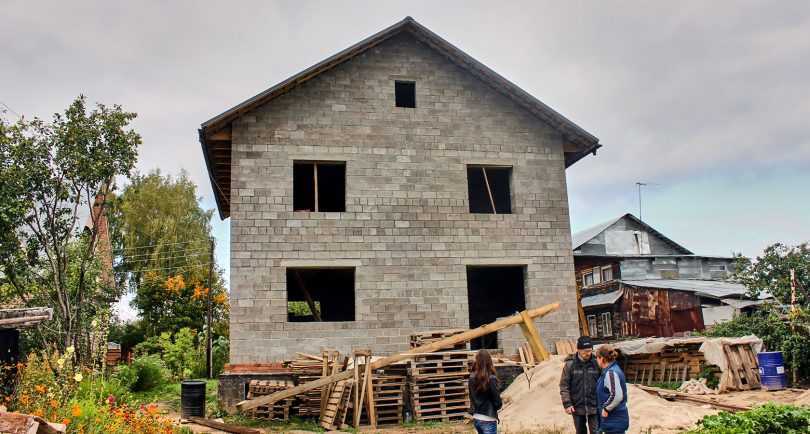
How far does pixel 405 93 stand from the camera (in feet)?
57.8

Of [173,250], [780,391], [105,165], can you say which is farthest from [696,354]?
[173,250]

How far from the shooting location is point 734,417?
9.41m

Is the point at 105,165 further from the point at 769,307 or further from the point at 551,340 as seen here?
the point at 769,307

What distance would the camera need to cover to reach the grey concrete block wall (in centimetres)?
1549

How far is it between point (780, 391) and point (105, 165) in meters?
17.0

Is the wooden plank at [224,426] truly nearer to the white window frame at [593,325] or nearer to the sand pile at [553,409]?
the sand pile at [553,409]

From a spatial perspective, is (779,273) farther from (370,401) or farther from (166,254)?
(166,254)

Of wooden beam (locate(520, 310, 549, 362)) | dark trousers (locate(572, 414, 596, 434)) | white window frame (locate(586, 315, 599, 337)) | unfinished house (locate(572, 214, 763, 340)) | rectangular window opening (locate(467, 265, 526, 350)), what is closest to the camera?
dark trousers (locate(572, 414, 596, 434))

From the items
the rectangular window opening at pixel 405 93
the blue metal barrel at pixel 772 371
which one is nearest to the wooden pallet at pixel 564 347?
the blue metal barrel at pixel 772 371

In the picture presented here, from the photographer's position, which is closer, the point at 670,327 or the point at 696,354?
the point at 696,354

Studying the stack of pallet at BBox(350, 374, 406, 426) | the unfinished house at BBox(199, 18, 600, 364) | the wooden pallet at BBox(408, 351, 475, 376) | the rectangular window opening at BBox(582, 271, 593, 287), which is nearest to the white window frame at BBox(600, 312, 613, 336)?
the rectangular window opening at BBox(582, 271, 593, 287)

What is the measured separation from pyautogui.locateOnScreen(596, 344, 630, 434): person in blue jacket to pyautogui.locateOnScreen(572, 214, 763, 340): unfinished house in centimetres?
1868

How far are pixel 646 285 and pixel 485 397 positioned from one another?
24.4m

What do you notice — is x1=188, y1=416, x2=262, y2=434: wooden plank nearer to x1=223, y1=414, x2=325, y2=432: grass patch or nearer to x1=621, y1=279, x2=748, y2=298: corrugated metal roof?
x1=223, y1=414, x2=325, y2=432: grass patch
